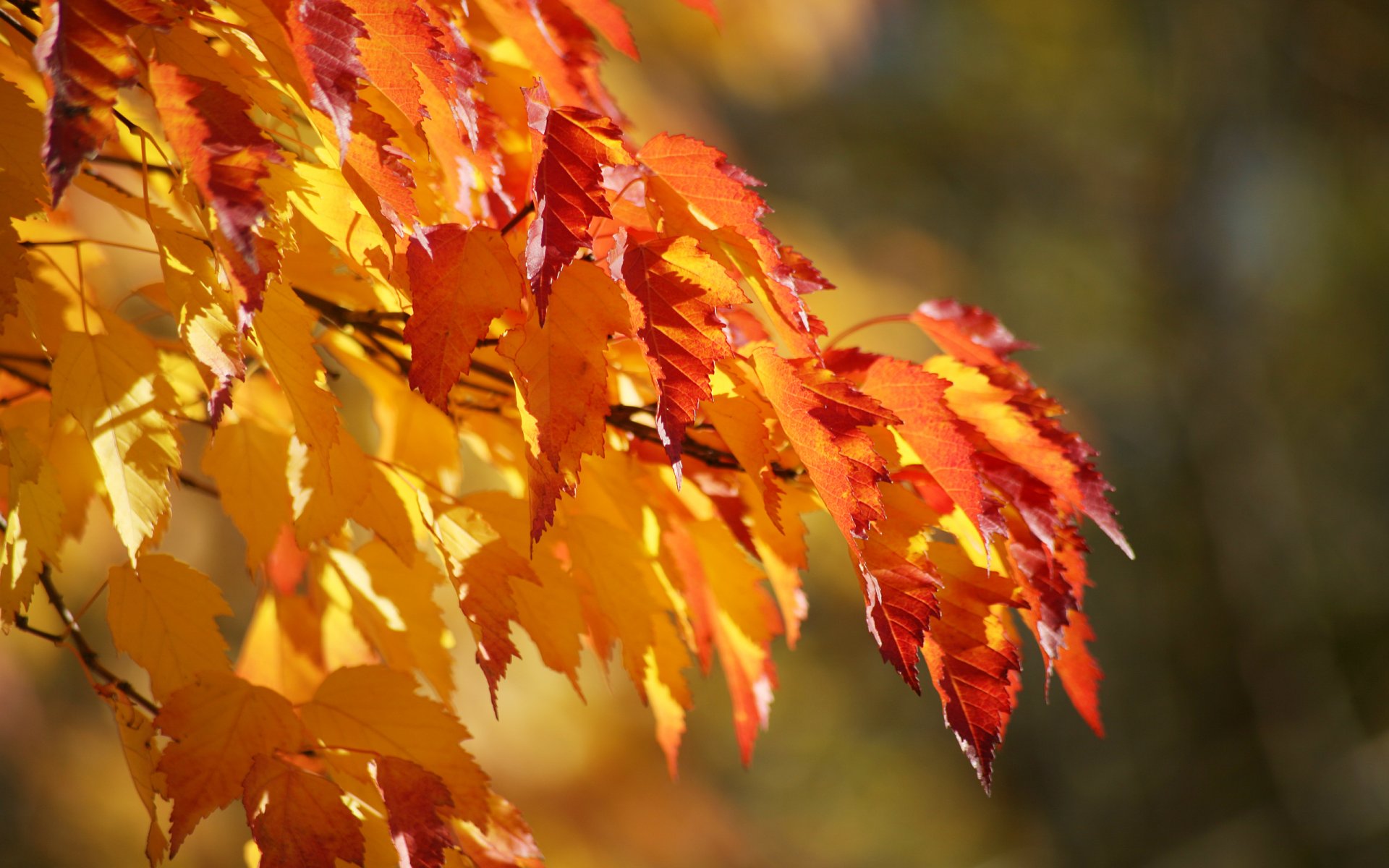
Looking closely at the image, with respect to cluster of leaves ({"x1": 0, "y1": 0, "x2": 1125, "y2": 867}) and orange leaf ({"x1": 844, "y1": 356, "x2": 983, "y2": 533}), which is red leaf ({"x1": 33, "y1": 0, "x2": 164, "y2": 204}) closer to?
cluster of leaves ({"x1": 0, "y1": 0, "x2": 1125, "y2": 867})

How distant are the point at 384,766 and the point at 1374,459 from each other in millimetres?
4403

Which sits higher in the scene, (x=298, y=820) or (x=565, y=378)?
(x=565, y=378)

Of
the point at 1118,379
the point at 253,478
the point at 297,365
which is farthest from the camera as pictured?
the point at 1118,379

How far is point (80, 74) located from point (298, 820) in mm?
300

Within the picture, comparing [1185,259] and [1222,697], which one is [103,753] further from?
[1185,259]

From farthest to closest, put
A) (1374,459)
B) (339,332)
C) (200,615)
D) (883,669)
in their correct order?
(1374,459) < (883,669) < (339,332) < (200,615)

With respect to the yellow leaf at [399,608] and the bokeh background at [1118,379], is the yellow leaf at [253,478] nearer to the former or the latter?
the yellow leaf at [399,608]

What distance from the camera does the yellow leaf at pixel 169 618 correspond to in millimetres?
497

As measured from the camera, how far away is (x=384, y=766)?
463 millimetres

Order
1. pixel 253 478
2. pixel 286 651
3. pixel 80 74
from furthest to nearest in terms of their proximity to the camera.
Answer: pixel 286 651 < pixel 253 478 < pixel 80 74

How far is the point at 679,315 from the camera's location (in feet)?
1.28

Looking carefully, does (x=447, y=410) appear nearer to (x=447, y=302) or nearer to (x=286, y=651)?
(x=447, y=302)

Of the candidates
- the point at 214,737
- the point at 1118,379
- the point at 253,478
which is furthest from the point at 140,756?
the point at 1118,379

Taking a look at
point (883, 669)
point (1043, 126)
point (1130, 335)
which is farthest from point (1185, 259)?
point (883, 669)
